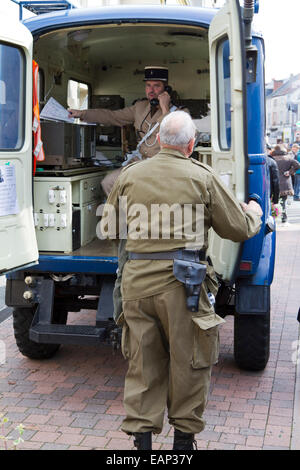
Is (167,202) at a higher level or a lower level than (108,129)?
lower

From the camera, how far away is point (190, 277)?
12.3 ft

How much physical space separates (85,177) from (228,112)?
1.70 metres

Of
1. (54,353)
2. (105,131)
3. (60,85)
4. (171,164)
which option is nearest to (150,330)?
(171,164)

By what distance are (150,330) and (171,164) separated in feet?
3.05

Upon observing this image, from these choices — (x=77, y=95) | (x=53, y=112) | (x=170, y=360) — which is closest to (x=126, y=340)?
(x=170, y=360)

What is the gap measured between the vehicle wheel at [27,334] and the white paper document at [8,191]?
119 cm

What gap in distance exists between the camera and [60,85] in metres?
7.30

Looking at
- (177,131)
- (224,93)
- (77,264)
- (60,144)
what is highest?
(224,93)

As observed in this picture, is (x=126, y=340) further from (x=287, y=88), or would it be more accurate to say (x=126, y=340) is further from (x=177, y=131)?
(x=287, y=88)

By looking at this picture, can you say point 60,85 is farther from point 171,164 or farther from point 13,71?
point 171,164

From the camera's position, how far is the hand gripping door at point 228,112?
15.0ft

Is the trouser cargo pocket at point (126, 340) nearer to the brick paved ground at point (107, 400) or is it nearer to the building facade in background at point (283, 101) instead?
the brick paved ground at point (107, 400)

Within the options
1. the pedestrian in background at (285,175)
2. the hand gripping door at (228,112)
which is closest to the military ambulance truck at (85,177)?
the hand gripping door at (228,112)

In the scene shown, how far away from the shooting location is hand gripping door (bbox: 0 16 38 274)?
5012 millimetres
